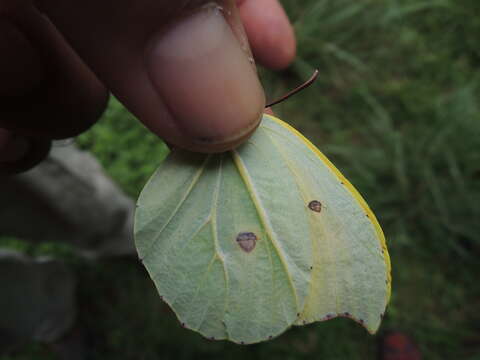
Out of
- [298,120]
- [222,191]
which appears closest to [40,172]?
[222,191]

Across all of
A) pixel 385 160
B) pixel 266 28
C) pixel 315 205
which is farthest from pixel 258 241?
pixel 385 160

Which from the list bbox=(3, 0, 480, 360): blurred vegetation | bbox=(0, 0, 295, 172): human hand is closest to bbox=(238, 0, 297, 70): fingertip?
bbox=(0, 0, 295, 172): human hand

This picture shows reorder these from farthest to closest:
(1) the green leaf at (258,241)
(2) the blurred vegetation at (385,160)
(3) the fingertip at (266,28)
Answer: (2) the blurred vegetation at (385,160)
(3) the fingertip at (266,28)
(1) the green leaf at (258,241)

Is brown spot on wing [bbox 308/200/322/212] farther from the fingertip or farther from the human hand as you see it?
the fingertip

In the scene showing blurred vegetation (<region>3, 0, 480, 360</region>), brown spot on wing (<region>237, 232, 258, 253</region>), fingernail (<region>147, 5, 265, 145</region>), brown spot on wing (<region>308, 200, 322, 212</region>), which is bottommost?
blurred vegetation (<region>3, 0, 480, 360</region>)

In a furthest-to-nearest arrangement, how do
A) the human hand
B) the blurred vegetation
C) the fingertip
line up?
the blurred vegetation → the fingertip → the human hand

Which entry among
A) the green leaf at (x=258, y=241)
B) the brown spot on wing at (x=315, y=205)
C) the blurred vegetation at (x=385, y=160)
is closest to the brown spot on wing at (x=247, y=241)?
the green leaf at (x=258, y=241)

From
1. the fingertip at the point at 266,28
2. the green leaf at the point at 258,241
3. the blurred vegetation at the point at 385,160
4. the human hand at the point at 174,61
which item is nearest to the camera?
the human hand at the point at 174,61

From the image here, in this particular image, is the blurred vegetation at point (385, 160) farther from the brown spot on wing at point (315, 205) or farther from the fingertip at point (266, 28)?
the brown spot on wing at point (315, 205)

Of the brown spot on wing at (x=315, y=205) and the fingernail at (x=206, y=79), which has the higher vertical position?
the fingernail at (x=206, y=79)
